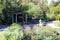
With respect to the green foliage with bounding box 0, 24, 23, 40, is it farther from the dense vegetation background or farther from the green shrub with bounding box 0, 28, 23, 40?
the dense vegetation background

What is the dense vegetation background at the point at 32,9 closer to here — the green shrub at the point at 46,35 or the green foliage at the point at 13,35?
the green shrub at the point at 46,35

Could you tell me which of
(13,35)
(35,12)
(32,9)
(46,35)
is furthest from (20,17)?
(13,35)

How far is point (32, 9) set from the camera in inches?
1157

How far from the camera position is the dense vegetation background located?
26.3m

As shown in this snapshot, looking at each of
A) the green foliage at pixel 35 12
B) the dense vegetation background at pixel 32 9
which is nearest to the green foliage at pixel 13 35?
the dense vegetation background at pixel 32 9

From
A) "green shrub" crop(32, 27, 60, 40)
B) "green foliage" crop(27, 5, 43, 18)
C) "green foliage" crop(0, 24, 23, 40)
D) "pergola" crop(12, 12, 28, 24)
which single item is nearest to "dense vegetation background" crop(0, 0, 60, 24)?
"green foliage" crop(27, 5, 43, 18)

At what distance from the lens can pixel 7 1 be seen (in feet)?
86.4

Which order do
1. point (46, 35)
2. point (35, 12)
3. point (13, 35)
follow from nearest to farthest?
point (13, 35)
point (46, 35)
point (35, 12)

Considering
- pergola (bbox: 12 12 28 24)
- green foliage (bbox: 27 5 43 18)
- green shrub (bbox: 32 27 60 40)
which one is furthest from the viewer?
green foliage (bbox: 27 5 43 18)

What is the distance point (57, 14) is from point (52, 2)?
405 cm

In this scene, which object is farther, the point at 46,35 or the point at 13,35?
the point at 46,35

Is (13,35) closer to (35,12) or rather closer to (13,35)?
(13,35)

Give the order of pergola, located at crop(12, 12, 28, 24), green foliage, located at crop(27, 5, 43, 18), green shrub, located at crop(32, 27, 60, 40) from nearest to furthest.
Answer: green shrub, located at crop(32, 27, 60, 40), pergola, located at crop(12, 12, 28, 24), green foliage, located at crop(27, 5, 43, 18)

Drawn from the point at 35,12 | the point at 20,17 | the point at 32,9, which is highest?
the point at 32,9
